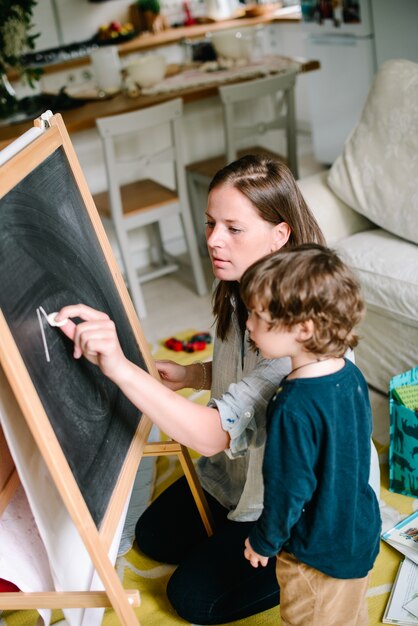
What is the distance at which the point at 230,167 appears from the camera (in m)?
1.41

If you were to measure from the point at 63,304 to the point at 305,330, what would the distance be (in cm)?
39

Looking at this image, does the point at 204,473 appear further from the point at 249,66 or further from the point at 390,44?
the point at 390,44

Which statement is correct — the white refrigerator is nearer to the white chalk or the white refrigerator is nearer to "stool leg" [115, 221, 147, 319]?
"stool leg" [115, 221, 147, 319]

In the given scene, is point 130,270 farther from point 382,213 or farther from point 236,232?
point 236,232

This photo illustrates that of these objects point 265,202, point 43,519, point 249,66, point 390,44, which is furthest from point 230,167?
point 390,44

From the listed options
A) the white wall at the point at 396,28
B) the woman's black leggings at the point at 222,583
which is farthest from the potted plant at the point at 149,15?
the woman's black leggings at the point at 222,583

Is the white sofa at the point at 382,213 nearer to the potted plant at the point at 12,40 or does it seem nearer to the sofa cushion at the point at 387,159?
the sofa cushion at the point at 387,159

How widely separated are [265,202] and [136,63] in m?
2.34

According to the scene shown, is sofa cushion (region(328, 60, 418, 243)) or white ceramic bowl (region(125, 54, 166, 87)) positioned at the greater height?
white ceramic bowl (region(125, 54, 166, 87))

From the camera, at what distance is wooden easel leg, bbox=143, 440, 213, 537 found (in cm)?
148

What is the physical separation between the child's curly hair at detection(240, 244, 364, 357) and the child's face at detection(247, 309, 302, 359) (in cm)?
1

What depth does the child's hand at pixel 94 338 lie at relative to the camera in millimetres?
1107

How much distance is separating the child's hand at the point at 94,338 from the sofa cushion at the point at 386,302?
1.27m

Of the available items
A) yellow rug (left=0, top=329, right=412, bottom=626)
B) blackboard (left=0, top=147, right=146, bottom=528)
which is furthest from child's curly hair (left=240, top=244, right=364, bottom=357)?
yellow rug (left=0, top=329, right=412, bottom=626)
